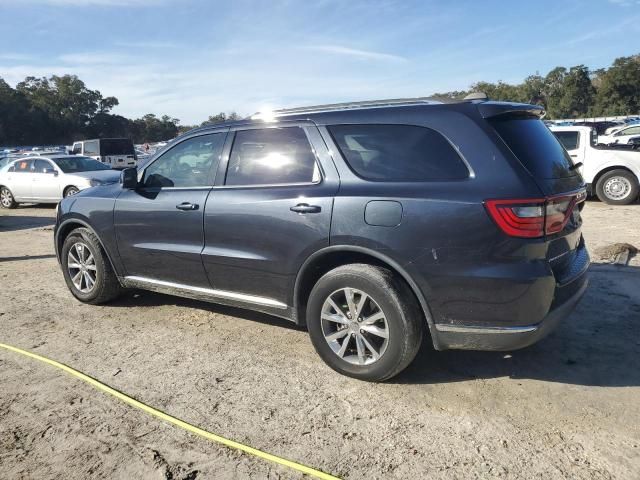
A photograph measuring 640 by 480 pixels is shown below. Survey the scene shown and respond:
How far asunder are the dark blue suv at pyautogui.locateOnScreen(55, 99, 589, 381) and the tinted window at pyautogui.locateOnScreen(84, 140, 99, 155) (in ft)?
65.0

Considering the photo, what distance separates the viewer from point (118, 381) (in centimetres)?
350

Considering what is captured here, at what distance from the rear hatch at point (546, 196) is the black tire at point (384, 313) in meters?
0.75

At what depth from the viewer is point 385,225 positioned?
313cm

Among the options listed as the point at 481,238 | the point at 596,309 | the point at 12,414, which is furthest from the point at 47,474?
the point at 596,309

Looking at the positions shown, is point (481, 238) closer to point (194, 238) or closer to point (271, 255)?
point (271, 255)

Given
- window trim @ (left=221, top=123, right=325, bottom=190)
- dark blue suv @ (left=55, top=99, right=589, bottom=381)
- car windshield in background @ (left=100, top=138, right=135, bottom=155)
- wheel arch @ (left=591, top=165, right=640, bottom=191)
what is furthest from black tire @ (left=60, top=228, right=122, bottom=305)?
car windshield in background @ (left=100, top=138, right=135, bottom=155)

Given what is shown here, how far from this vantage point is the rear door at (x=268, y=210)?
3.47 metres

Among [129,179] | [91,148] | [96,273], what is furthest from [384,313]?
[91,148]

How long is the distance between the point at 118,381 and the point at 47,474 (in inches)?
38.1

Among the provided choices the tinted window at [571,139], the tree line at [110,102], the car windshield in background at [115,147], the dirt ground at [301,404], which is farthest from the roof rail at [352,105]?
the tree line at [110,102]

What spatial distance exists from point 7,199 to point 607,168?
1560 cm

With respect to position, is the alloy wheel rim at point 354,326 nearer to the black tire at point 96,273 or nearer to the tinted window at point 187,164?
the tinted window at point 187,164

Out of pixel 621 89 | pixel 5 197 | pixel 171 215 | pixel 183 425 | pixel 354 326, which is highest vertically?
pixel 621 89

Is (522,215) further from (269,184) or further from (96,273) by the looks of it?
(96,273)
